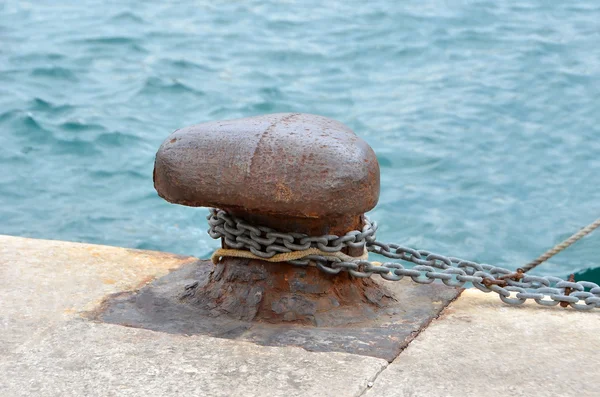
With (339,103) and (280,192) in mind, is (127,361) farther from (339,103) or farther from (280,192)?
(339,103)

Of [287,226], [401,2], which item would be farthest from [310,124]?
[401,2]

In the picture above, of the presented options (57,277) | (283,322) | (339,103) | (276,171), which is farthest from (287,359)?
(339,103)

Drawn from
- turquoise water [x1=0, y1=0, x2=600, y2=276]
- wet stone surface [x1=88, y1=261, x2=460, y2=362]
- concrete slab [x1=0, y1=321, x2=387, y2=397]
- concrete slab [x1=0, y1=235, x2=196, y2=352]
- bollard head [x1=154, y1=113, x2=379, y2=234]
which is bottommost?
turquoise water [x1=0, y1=0, x2=600, y2=276]

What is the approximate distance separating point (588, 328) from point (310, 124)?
3.58 feet

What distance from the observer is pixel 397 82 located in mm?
9062

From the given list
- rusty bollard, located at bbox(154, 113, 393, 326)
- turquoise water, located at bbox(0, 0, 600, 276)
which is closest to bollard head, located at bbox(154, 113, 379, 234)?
rusty bollard, located at bbox(154, 113, 393, 326)

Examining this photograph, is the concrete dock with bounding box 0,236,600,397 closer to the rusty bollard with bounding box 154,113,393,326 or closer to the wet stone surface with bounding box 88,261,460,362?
the wet stone surface with bounding box 88,261,460,362

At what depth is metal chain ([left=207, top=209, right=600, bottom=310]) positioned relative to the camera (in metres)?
2.69

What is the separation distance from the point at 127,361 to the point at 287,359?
45 centimetres

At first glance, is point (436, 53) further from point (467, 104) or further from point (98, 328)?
point (98, 328)

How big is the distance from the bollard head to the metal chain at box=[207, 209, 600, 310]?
0.21 feet

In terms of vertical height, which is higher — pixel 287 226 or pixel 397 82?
pixel 287 226

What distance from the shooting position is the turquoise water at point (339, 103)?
21.6 ft

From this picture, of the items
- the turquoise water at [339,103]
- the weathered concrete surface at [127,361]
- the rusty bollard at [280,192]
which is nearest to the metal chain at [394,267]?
the rusty bollard at [280,192]
